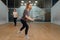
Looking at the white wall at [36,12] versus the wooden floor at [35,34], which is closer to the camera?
the wooden floor at [35,34]

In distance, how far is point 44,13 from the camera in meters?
28.0

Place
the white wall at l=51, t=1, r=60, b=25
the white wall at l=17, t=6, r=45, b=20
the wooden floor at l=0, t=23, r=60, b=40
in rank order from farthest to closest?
the white wall at l=17, t=6, r=45, b=20, the white wall at l=51, t=1, r=60, b=25, the wooden floor at l=0, t=23, r=60, b=40

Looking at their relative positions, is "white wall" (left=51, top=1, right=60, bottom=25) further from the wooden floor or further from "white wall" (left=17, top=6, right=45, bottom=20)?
the wooden floor

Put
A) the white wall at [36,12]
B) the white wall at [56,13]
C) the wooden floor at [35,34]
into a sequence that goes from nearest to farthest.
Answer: the wooden floor at [35,34]
the white wall at [56,13]
the white wall at [36,12]

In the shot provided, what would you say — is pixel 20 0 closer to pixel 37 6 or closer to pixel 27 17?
A: pixel 37 6

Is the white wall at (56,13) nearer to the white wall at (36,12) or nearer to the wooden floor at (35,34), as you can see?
the white wall at (36,12)

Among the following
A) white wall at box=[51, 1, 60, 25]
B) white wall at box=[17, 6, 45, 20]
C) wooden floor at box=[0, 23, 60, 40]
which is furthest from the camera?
white wall at box=[17, 6, 45, 20]

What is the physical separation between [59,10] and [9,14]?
9918 mm

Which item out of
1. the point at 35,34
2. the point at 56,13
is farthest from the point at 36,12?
the point at 35,34

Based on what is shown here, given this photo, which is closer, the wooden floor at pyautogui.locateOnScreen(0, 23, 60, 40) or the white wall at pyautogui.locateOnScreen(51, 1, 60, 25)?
the wooden floor at pyautogui.locateOnScreen(0, 23, 60, 40)

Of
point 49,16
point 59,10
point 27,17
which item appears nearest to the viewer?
point 27,17

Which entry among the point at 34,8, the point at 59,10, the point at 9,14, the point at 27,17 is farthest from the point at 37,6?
the point at 27,17

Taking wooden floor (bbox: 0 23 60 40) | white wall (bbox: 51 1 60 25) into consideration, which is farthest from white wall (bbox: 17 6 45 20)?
wooden floor (bbox: 0 23 60 40)

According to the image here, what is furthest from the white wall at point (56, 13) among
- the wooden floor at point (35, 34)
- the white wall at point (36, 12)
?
the wooden floor at point (35, 34)
